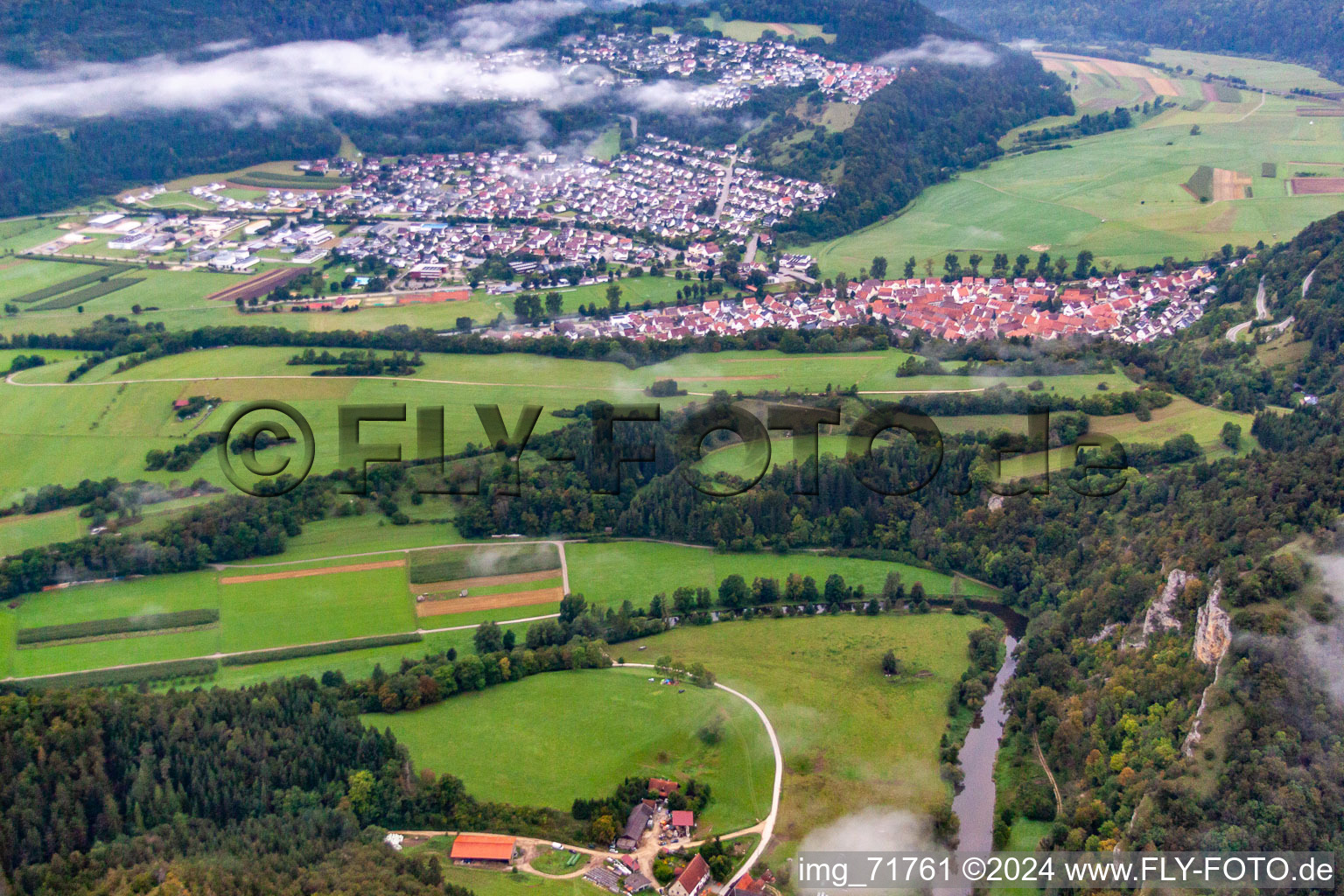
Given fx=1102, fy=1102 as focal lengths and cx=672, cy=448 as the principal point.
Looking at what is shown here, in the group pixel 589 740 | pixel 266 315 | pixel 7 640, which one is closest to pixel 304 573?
pixel 7 640

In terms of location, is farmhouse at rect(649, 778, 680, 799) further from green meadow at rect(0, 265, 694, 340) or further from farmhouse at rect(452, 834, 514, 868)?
green meadow at rect(0, 265, 694, 340)

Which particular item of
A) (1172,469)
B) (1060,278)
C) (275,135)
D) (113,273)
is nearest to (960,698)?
(1172,469)

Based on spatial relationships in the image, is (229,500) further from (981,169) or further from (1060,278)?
(981,169)

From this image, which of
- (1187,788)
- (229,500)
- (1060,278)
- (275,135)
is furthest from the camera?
(275,135)

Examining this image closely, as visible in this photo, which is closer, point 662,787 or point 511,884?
point 511,884

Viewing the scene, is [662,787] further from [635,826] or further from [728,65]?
[728,65]

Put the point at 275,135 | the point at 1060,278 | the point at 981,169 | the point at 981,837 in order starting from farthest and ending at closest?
the point at 275,135 → the point at 981,169 → the point at 1060,278 → the point at 981,837

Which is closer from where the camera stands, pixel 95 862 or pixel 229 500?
pixel 95 862
